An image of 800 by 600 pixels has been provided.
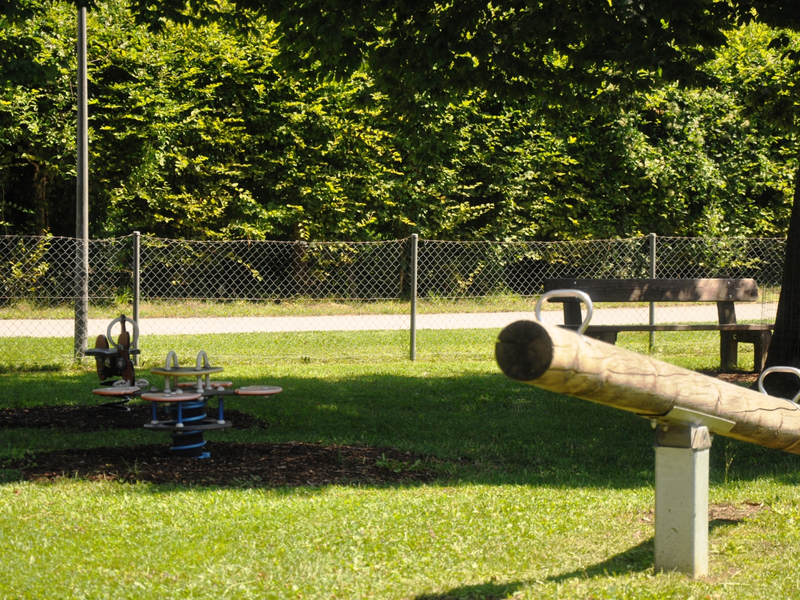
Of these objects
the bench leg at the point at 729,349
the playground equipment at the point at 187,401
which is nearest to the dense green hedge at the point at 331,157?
the bench leg at the point at 729,349

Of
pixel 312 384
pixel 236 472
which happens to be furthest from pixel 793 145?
pixel 236 472

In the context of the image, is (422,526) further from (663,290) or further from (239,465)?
(663,290)

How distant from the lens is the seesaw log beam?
2760mm

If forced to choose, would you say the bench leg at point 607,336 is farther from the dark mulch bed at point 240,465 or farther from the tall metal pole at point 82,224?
the tall metal pole at point 82,224

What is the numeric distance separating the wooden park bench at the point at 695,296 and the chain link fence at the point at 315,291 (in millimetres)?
1829

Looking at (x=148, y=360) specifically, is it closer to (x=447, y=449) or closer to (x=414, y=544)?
(x=447, y=449)

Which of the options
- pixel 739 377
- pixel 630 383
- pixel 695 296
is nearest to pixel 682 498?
Answer: pixel 630 383

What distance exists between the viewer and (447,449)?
631 cm

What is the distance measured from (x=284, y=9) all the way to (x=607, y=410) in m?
4.67

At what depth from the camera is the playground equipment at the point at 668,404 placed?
2.79 m

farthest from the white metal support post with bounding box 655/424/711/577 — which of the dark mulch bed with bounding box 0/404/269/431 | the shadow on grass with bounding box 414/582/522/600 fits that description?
the dark mulch bed with bounding box 0/404/269/431

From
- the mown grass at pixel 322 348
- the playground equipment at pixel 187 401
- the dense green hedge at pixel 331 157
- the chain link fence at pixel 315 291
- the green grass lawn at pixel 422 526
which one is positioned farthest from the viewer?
the dense green hedge at pixel 331 157

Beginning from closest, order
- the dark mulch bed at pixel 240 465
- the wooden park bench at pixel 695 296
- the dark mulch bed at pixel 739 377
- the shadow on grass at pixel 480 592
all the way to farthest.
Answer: the shadow on grass at pixel 480 592, the dark mulch bed at pixel 240 465, the dark mulch bed at pixel 739 377, the wooden park bench at pixel 695 296

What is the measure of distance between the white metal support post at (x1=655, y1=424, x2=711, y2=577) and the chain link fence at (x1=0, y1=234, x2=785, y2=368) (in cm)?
770
